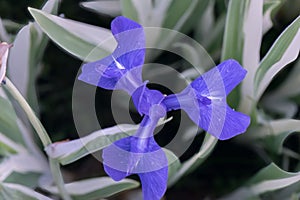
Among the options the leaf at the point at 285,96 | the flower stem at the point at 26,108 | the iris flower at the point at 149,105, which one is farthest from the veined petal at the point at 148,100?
the leaf at the point at 285,96

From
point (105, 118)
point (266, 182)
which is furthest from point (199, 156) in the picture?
point (105, 118)

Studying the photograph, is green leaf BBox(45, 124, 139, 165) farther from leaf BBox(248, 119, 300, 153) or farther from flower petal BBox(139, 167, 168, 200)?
leaf BBox(248, 119, 300, 153)

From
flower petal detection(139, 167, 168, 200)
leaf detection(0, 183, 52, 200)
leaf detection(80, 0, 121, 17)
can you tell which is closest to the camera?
flower petal detection(139, 167, 168, 200)

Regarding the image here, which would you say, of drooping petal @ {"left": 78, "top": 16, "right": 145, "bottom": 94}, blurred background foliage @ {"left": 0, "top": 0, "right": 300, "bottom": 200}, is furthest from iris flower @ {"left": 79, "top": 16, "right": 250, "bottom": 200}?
blurred background foliage @ {"left": 0, "top": 0, "right": 300, "bottom": 200}

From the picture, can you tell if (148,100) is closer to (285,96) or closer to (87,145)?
(87,145)

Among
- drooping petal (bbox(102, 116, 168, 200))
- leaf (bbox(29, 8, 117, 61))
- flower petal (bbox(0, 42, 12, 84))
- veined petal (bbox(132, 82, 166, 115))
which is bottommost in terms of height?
drooping petal (bbox(102, 116, 168, 200))

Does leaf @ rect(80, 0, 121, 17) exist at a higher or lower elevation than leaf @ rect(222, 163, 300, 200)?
higher

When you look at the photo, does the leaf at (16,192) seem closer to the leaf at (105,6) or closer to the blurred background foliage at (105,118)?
the blurred background foliage at (105,118)
